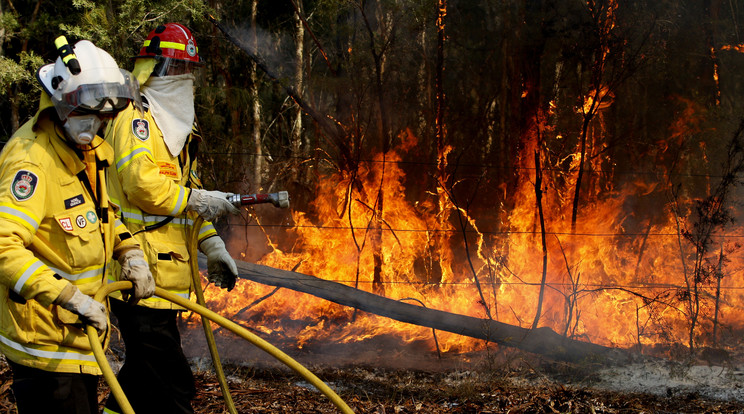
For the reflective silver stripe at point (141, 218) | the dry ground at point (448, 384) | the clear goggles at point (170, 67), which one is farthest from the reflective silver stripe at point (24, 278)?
the dry ground at point (448, 384)

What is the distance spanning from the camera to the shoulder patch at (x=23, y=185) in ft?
7.11

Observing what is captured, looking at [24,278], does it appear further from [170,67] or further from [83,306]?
[170,67]

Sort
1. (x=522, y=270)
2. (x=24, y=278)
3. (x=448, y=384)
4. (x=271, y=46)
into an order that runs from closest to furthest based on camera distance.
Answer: (x=24, y=278) → (x=448, y=384) → (x=522, y=270) → (x=271, y=46)

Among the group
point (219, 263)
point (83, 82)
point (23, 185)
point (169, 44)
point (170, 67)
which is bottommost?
point (219, 263)

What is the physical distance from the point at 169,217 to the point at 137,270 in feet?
2.17

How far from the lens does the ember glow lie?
630 cm

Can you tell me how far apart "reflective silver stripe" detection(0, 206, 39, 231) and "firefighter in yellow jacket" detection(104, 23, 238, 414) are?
82 centimetres

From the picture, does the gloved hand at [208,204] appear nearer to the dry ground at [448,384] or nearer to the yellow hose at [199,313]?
the yellow hose at [199,313]

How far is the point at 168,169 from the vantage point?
323cm

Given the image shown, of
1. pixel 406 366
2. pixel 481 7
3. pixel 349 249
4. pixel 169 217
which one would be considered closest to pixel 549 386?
pixel 406 366

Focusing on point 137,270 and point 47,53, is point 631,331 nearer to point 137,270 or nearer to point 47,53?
point 137,270

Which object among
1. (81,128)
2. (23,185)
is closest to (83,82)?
(81,128)

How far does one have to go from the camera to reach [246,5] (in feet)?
40.3

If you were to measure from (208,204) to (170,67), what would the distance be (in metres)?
0.87
